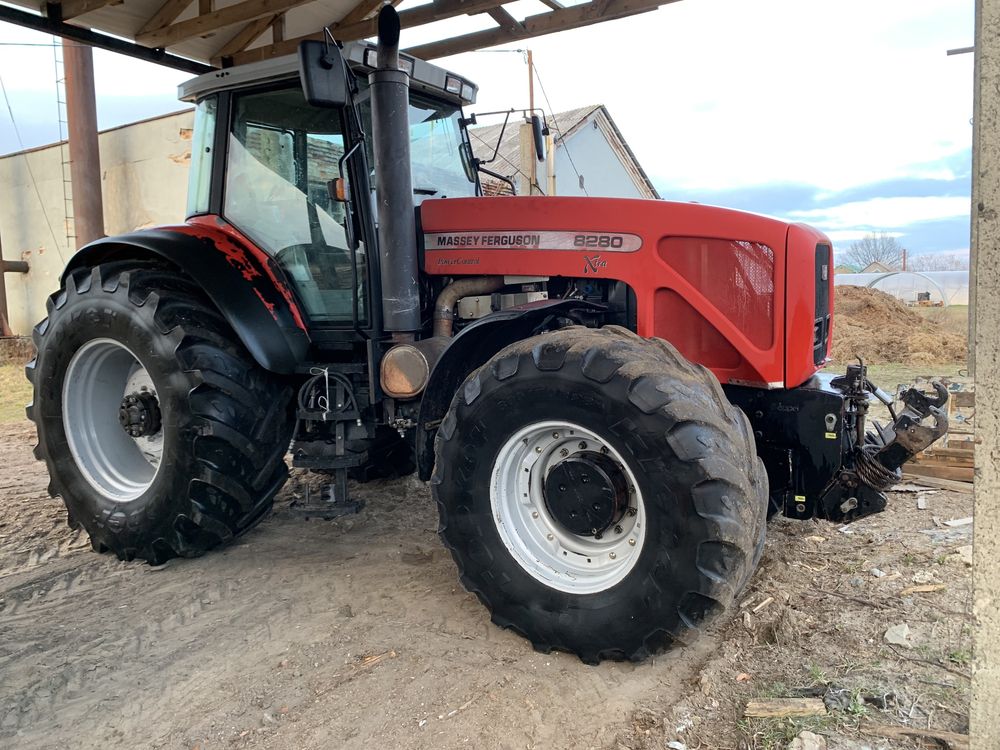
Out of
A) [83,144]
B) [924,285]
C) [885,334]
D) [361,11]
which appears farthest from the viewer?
[924,285]

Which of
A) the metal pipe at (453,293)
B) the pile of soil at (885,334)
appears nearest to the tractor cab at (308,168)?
the metal pipe at (453,293)

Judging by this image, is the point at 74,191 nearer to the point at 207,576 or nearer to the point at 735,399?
the point at 207,576

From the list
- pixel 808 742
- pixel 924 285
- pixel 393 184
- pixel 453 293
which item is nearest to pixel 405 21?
pixel 393 184

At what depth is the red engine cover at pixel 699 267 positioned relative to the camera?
3270 millimetres

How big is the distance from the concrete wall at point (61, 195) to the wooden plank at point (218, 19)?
793 cm

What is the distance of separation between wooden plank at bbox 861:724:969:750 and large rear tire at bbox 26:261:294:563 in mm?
2894

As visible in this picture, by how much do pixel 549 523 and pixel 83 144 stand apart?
1161cm

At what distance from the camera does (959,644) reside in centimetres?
299

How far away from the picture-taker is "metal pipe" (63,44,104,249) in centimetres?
1154

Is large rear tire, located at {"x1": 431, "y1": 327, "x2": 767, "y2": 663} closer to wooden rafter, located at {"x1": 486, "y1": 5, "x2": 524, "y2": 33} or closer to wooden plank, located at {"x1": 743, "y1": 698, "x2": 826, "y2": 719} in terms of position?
wooden plank, located at {"x1": 743, "y1": 698, "x2": 826, "y2": 719}

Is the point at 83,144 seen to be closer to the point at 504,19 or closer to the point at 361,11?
the point at 361,11

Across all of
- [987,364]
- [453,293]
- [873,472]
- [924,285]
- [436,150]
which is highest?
[436,150]

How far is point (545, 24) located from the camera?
482cm

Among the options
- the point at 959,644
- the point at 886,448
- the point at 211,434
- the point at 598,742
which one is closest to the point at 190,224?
the point at 211,434
